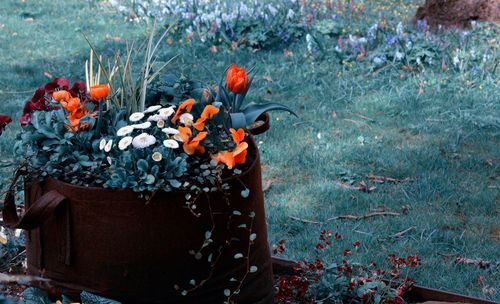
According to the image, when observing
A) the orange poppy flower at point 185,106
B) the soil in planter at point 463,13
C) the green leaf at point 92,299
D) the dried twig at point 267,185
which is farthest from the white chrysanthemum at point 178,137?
the soil in planter at point 463,13

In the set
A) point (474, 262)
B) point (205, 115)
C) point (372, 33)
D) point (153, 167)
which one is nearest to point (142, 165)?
point (153, 167)

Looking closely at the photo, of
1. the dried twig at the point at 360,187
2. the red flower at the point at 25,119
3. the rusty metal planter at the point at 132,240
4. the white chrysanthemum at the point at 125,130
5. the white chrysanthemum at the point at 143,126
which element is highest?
the white chrysanthemum at the point at 143,126

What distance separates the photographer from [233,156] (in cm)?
233

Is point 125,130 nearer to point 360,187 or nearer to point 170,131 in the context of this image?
point 170,131

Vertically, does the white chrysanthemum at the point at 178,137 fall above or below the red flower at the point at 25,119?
above

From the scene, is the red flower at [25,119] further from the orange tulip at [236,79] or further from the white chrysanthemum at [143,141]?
the orange tulip at [236,79]

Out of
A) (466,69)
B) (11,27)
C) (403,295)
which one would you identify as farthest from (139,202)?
(11,27)

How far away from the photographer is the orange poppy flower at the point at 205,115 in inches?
93.2

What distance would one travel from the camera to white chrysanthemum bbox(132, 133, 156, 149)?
7.47ft

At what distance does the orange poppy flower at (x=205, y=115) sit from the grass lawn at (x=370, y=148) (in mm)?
1154

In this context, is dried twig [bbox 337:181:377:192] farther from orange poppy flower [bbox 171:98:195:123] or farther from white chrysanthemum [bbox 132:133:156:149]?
white chrysanthemum [bbox 132:133:156:149]

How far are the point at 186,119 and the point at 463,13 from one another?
5091mm

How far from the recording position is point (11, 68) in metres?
A: 6.65

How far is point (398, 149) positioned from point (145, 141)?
112 inches
